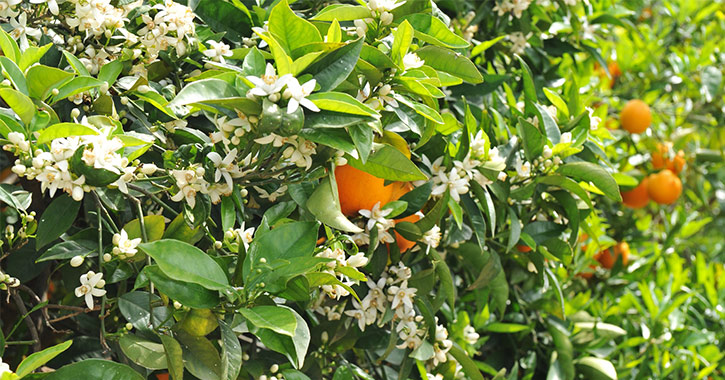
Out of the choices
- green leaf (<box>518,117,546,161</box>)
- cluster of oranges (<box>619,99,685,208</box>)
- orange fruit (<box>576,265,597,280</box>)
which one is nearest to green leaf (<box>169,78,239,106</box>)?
green leaf (<box>518,117,546,161</box>)

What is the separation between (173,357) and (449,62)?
1.50ft

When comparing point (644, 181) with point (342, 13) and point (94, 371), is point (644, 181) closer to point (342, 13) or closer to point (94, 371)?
point (342, 13)

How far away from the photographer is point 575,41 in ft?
4.58

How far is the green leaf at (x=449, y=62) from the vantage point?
2.77 ft

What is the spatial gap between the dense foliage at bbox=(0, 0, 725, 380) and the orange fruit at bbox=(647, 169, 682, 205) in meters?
0.61

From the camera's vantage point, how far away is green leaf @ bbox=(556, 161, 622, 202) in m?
0.98

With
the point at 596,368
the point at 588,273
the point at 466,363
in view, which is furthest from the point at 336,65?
the point at 588,273

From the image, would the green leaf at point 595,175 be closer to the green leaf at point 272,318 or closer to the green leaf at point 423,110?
the green leaf at point 423,110

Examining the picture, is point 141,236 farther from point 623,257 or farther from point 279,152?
point 623,257

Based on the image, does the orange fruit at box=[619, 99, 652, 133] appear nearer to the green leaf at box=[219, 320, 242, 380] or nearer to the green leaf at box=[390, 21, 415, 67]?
the green leaf at box=[390, 21, 415, 67]

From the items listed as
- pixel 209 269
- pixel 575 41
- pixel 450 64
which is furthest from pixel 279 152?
pixel 575 41

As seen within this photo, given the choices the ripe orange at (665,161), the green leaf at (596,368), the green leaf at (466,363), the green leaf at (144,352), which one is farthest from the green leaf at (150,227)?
the ripe orange at (665,161)

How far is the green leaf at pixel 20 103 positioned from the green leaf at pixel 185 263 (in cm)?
17

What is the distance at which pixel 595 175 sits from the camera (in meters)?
0.99
